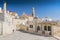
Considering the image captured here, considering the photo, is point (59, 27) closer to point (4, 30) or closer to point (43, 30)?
point (43, 30)

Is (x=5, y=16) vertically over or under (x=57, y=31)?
over

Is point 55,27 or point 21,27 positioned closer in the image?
point 55,27

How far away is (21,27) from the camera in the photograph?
2623cm

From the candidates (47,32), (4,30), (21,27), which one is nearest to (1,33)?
(4,30)

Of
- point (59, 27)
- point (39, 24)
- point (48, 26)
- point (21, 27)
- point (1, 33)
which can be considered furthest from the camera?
point (21, 27)

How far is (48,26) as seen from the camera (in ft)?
62.1

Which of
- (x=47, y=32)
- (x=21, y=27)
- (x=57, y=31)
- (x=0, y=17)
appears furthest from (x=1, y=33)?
(x=21, y=27)

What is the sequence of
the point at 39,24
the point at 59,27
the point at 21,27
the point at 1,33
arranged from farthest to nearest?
the point at 21,27 → the point at 39,24 → the point at 59,27 → the point at 1,33

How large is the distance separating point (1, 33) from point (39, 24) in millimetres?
6904

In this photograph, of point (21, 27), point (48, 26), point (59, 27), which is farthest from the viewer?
point (21, 27)

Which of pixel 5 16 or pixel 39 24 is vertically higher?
pixel 5 16

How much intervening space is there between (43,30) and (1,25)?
656 centimetres

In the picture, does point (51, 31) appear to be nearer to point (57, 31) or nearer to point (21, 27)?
point (57, 31)

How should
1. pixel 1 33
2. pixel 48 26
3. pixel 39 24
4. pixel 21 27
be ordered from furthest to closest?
pixel 21 27 → pixel 39 24 → pixel 48 26 → pixel 1 33
